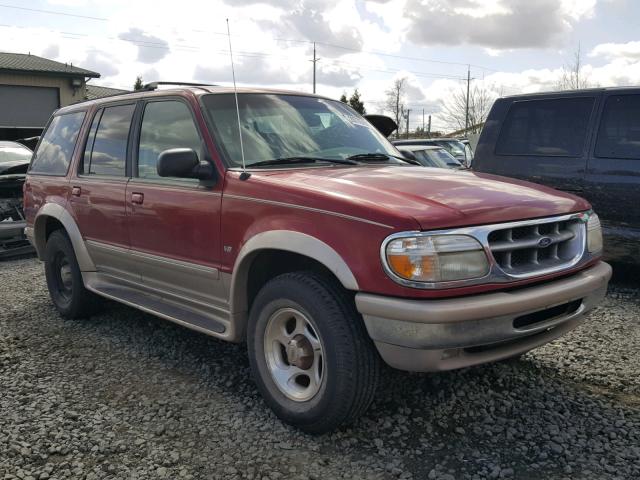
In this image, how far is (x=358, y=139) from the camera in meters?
4.34

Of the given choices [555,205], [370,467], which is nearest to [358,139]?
[555,205]

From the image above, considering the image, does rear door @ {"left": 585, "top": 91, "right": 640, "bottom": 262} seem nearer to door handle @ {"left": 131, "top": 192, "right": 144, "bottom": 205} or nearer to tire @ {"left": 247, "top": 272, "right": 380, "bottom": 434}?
tire @ {"left": 247, "top": 272, "right": 380, "bottom": 434}

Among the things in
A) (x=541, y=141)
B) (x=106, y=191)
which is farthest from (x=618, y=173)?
(x=106, y=191)

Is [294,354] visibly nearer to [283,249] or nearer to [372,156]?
[283,249]

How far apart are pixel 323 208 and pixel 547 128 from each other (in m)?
3.87

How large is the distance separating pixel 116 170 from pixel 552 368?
336 cm

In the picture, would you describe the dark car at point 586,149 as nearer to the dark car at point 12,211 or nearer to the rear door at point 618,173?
the rear door at point 618,173

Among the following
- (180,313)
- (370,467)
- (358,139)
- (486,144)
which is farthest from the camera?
(486,144)

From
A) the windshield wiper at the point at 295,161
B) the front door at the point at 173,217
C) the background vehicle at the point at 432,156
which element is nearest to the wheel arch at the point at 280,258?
the front door at the point at 173,217

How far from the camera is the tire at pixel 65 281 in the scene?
5168 millimetres

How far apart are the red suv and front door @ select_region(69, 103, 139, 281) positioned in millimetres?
18

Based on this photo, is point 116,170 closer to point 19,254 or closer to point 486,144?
point 486,144

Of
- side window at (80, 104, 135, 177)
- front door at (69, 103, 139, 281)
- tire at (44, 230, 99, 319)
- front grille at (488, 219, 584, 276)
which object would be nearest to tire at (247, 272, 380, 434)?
front grille at (488, 219, 584, 276)

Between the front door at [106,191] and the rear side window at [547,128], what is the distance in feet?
12.3
